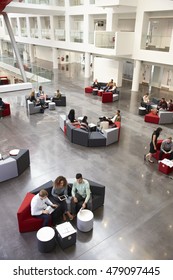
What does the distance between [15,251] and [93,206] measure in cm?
223

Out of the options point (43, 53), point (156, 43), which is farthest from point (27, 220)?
point (43, 53)

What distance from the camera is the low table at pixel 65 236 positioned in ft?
16.6

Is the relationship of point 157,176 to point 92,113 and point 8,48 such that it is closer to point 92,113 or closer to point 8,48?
point 92,113

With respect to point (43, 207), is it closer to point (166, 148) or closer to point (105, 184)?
point (105, 184)

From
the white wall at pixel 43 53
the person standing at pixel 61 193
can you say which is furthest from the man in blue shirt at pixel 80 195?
the white wall at pixel 43 53

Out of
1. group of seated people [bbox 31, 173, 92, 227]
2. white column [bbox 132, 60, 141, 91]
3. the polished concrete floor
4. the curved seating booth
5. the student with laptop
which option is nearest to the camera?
the polished concrete floor

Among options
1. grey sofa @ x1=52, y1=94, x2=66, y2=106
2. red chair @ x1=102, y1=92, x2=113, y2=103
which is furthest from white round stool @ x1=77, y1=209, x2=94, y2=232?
red chair @ x1=102, y1=92, x2=113, y2=103

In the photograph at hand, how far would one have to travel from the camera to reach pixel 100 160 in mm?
8906

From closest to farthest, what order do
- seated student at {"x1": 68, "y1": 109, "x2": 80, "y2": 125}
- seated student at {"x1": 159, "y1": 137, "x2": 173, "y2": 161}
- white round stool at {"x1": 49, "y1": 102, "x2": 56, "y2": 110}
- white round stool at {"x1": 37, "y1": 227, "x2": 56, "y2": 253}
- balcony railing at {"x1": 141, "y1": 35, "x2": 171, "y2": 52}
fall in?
white round stool at {"x1": 37, "y1": 227, "x2": 56, "y2": 253}, seated student at {"x1": 159, "y1": 137, "x2": 173, "y2": 161}, seated student at {"x1": 68, "y1": 109, "x2": 80, "y2": 125}, white round stool at {"x1": 49, "y1": 102, "x2": 56, "y2": 110}, balcony railing at {"x1": 141, "y1": 35, "x2": 171, "y2": 52}

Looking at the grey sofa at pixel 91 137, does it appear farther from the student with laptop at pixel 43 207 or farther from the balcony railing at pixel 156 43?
the balcony railing at pixel 156 43

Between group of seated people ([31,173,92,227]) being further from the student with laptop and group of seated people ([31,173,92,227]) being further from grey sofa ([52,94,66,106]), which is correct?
grey sofa ([52,94,66,106])

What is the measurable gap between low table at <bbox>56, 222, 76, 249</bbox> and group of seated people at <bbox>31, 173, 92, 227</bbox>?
0.50m

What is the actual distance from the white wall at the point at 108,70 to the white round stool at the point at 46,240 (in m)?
17.7

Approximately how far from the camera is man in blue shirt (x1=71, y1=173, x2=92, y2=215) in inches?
231
